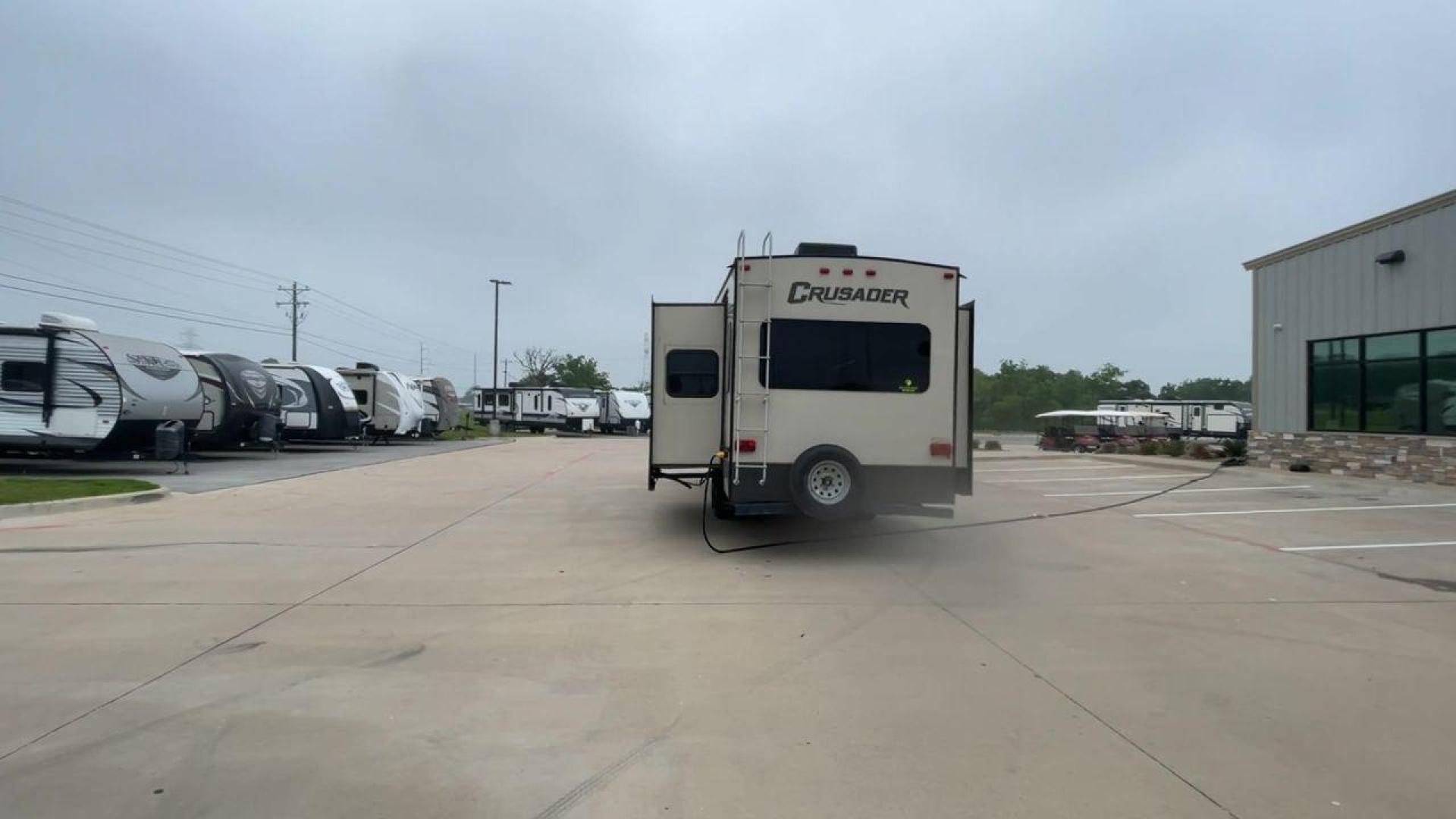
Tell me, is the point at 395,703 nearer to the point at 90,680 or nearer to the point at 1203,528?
the point at 90,680

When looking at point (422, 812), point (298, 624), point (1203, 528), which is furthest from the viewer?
point (1203, 528)

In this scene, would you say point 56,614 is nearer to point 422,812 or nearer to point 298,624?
point 298,624

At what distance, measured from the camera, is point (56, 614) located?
6.73 m

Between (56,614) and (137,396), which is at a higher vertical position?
(137,396)

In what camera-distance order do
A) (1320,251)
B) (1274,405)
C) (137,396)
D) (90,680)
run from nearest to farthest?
(90,680) < (137,396) < (1320,251) < (1274,405)

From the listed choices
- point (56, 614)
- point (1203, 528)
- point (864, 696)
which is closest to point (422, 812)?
point (864, 696)

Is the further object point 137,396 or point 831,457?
point 137,396

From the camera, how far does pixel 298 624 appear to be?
6566 millimetres

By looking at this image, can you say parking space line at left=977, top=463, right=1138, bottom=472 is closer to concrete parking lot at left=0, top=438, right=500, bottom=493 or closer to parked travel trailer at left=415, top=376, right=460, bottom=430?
concrete parking lot at left=0, top=438, right=500, bottom=493

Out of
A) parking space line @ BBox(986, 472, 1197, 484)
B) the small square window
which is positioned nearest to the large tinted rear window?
parking space line @ BBox(986, 472, 1197, 484)

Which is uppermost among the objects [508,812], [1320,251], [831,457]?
[1320,251]

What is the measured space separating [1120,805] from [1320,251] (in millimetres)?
19712

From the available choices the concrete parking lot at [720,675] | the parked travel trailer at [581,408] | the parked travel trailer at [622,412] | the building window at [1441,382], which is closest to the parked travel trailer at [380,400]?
the parked travel trailer at [581,408]

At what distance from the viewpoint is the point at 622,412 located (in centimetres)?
5709
